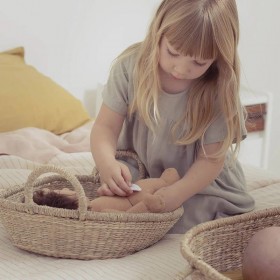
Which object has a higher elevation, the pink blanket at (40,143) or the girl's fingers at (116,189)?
the girl's fingers at (116,189)

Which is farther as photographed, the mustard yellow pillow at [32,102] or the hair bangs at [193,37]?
the mustard yellow pillow at [32,102]

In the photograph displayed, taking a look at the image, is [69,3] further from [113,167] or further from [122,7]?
[113,167]

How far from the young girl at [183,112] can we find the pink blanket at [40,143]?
0.49 metres

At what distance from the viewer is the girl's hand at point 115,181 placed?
57.0 inches

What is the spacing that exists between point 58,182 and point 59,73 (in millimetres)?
1338

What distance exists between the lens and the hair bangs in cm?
138

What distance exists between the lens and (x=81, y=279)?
3.88 feet

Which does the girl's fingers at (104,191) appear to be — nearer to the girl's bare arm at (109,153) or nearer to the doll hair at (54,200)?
the girl's bare arm at (109,153)

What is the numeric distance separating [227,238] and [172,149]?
0.33 metres

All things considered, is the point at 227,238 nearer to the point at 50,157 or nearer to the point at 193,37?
the point at 193,37

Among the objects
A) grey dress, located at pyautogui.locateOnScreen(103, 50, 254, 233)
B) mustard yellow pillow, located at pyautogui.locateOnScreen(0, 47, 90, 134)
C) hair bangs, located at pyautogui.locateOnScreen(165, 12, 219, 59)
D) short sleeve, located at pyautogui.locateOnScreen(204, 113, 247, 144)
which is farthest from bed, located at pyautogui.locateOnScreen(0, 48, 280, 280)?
hair bangs, located at pyautogui.locateOnScreen(165, 12, 219, 59)

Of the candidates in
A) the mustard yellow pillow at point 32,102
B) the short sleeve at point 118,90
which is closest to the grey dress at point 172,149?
the short sleeve at point 118,90

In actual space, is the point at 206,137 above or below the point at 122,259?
above

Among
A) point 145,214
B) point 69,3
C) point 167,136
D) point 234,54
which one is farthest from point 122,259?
point 69,3
